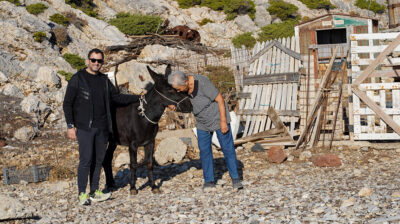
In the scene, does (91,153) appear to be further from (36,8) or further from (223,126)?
(36,8)

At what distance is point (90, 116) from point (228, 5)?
4075cm

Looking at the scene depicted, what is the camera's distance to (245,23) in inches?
1636

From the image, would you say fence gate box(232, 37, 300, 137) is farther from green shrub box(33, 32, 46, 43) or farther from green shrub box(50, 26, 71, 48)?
green shrub box(50, 26, 71, 48)

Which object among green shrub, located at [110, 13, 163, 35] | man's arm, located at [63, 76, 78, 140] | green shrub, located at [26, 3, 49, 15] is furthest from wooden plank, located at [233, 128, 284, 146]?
green shrub, located at [110, 13, 163, 35]

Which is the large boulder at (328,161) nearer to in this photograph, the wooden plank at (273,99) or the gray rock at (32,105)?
the wooden plank at (273,99)

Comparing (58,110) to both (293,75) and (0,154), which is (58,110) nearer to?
(0,154)

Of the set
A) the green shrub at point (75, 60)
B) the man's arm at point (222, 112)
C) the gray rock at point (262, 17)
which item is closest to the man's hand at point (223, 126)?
the man's arm at point (222, 112)

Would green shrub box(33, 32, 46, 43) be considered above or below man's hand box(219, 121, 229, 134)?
above

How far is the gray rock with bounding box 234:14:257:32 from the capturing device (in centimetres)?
4116

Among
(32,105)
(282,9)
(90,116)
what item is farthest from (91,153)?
(282,9)

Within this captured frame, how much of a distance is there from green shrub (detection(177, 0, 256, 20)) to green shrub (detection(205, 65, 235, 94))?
28.7 metres

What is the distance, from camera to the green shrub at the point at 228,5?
44.2m

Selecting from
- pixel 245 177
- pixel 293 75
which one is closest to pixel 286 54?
pixel 293 75

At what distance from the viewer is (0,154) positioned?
10.9 meters
